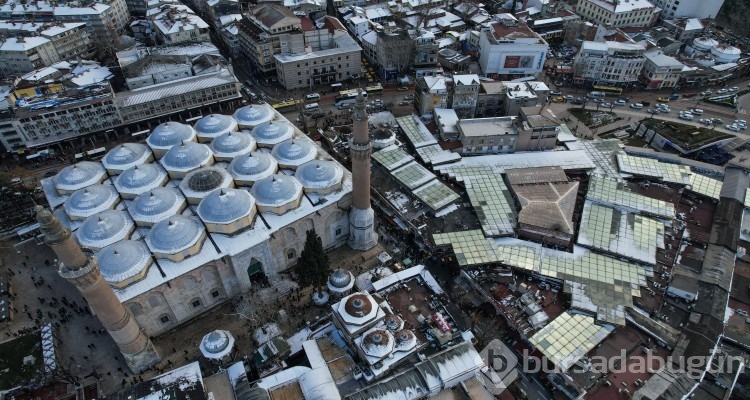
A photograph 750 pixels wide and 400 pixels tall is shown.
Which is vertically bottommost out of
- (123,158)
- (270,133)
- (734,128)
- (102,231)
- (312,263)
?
(734,128)

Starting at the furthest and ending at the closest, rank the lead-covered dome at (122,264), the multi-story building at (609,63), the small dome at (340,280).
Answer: the multi-story building at (609,63) → the small dome at (340,280) → the lead-covered dome at (122,264)

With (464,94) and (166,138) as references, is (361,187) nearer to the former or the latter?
(166,138)

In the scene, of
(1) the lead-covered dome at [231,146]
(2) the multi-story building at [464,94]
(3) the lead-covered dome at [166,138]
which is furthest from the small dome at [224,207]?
(2) the multi-story building at [464,94]

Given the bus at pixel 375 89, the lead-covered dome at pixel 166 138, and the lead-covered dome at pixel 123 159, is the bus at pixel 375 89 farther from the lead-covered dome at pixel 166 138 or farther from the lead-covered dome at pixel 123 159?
the lead-covered dome at pixel 123 159

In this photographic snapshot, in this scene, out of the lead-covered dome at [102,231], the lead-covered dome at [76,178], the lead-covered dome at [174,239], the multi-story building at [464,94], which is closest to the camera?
the lead-covered dome at [174,239]

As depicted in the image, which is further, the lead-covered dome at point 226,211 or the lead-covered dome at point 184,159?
the lead-covered dome at point 184,159

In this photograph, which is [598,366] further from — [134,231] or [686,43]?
[686,43]

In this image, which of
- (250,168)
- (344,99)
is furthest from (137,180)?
(344,99)
